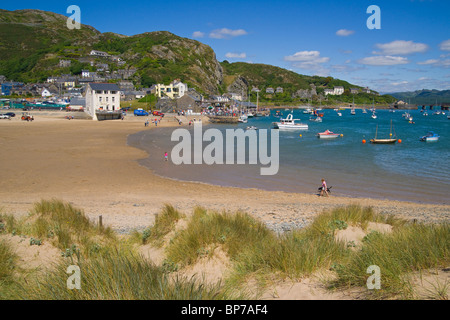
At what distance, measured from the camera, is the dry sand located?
11039 millimetres

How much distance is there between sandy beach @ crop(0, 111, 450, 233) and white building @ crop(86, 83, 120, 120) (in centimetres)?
3786

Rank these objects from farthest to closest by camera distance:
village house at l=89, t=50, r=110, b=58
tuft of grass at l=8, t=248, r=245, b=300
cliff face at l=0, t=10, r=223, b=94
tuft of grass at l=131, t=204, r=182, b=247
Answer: village house at l=89, t=50, r=110, b=58
cliff face at l=0, t=10, r=223, b=94
tuft of grass at l=131, t=204, r=182, b=247
tuft of grass at l=8, t=248, r=245, b=300

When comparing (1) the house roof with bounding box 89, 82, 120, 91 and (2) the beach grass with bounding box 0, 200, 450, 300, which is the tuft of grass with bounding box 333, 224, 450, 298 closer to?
(2) the beach grass with bounding box 0, 200, 450, 300

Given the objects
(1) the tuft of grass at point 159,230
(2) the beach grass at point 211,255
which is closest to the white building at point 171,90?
(1) the tuft of grass at point 159,230

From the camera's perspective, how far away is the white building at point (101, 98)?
226ft

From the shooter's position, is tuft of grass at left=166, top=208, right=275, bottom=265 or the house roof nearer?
tuft of grass at left=166, top=208, right=275, bottom=265

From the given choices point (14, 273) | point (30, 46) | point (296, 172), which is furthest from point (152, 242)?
point (30, 46)

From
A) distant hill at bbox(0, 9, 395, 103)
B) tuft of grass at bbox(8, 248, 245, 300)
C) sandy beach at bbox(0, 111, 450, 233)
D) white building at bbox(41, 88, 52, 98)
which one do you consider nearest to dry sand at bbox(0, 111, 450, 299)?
sandy beach at bbox(0, 111, 450, 233)

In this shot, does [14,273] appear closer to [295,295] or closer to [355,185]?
[295,295]

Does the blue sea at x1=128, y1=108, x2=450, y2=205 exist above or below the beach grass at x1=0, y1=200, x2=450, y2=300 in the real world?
below

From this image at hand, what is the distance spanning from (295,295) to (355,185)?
1841 centimetres

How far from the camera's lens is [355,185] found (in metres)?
21.9

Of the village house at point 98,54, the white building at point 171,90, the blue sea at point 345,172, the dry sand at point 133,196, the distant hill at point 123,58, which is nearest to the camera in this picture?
the dry sand at point 133,196

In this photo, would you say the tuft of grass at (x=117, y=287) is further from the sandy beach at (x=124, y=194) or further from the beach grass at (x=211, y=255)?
the sandy beach at (x=124, y=194)
